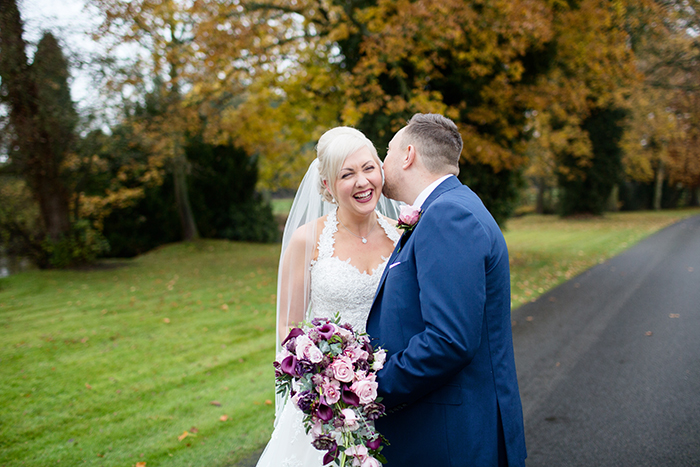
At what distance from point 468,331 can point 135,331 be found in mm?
7529

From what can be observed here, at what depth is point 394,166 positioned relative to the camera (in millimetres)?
2094

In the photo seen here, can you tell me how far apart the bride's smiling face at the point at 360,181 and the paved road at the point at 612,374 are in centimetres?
273

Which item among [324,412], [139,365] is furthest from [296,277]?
[139,365]

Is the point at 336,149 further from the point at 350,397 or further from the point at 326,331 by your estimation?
the point at 350,397

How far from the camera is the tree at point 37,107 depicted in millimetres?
11422

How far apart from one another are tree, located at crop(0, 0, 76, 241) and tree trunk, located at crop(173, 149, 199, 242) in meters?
6.51

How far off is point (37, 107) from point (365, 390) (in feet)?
47.8

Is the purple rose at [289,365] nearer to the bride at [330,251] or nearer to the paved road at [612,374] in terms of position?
the bride at [330,251]

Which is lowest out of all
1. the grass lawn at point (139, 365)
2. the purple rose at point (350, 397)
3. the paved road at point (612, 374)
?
the grass lawn at point (139, 365)

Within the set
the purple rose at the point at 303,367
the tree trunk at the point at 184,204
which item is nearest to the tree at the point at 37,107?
the tree trunk at the point at 184,204

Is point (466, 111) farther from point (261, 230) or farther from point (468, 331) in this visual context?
point (261, 230)

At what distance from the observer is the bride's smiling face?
2.58 metres

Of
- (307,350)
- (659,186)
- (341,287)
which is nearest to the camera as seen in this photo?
(307,350)

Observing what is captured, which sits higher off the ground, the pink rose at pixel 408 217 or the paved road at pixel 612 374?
the pink rose at pixel 408 217
